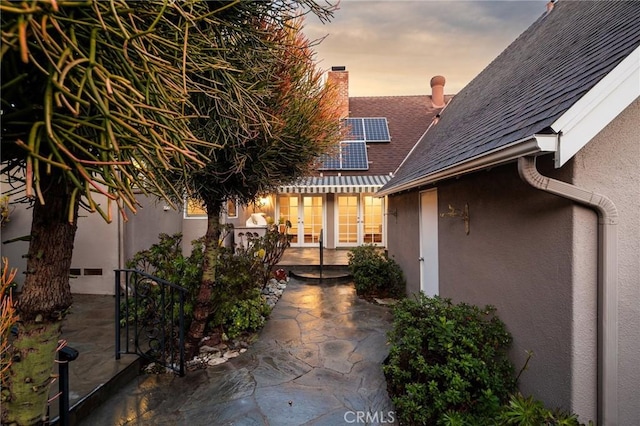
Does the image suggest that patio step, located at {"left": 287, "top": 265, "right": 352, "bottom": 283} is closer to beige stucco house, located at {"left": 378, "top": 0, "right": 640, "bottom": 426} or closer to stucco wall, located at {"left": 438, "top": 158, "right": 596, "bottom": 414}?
stucco wall, located at {"left": 438, "top": 158, "right": 596, "bottom": 414}

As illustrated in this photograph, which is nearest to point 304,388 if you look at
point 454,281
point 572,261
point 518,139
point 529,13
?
point 454,281

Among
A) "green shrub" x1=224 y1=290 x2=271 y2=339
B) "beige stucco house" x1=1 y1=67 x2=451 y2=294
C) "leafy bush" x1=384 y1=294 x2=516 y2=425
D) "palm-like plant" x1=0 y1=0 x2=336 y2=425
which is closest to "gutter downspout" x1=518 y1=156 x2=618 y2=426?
"leafy bush" x1=384 y1=294 x2=516 y2=425

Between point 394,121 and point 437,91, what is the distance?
4.02 metres

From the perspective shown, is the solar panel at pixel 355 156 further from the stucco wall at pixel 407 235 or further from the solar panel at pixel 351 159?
the stucco wall at pixel 407 235

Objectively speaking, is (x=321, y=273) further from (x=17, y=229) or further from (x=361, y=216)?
(x=17, y=229)

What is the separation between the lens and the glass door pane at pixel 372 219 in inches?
796

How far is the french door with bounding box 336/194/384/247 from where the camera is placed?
20219 mm

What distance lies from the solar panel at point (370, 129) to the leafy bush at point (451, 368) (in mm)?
16626

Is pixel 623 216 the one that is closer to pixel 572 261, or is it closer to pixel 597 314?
pixel 572 261

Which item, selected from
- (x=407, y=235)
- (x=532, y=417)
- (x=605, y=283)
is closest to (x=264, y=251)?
(x=407, y=235)

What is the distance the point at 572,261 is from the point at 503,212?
1.53m

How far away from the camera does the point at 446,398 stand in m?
4.37

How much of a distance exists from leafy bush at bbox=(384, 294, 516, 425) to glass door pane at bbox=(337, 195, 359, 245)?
14.9 metres

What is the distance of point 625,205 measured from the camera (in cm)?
380
